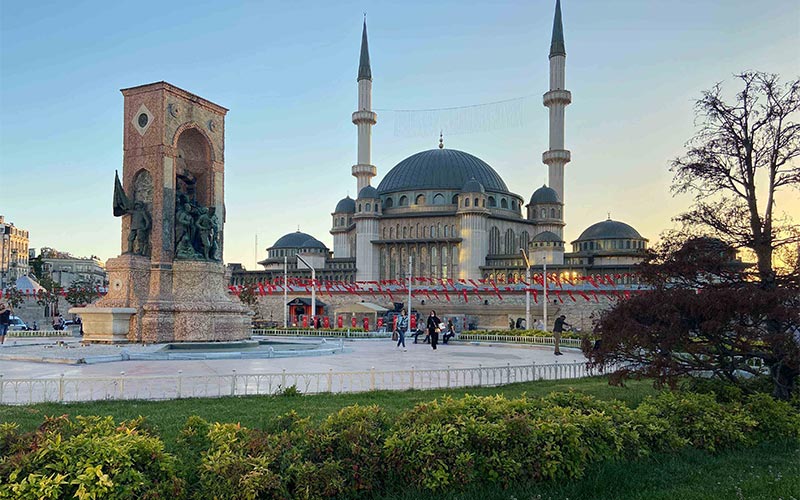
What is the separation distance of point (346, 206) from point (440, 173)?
12.2m

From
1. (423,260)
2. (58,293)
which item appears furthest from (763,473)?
(423,260)

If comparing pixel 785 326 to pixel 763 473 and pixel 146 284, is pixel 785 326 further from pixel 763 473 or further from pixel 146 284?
pixel 146 284

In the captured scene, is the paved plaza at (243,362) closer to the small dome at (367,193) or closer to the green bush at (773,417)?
the green bush at (773,417)

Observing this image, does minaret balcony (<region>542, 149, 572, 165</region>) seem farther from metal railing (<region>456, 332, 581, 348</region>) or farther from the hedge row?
the hedge row

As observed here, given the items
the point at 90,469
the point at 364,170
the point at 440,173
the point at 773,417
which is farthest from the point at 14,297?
the point at 773,417

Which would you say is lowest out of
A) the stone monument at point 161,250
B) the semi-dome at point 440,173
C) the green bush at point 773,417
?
the green bush at point 773,417

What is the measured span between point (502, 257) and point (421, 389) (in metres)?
52.2

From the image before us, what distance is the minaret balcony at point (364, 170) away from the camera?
71.2 m

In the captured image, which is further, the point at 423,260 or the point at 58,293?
the point at 423,260

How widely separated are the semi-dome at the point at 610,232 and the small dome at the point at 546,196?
5272 mm

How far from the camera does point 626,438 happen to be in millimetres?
6055

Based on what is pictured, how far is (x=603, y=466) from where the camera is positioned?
5664 mm

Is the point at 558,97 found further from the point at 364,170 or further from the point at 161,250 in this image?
the point at 161,250

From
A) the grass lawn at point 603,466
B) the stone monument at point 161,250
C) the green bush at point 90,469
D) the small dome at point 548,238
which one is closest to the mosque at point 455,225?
the small dome at point 548,238
